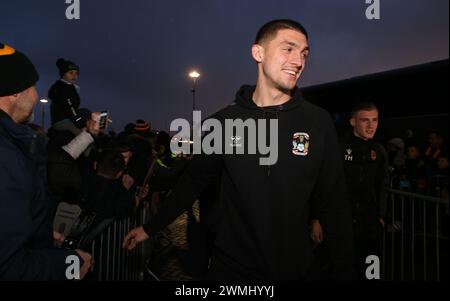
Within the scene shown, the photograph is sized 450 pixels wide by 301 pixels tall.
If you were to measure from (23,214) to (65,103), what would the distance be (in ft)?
11.8

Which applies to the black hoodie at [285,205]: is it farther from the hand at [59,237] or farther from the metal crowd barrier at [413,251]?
the metal crowd barrier at [413,251]

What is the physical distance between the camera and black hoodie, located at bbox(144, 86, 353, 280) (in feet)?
6.06

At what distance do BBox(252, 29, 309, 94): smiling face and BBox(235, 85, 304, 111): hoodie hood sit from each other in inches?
3.2

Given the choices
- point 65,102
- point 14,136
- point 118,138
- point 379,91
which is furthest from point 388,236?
point 14,136

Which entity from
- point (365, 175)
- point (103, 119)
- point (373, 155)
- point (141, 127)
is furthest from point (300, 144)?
point (141, 127)

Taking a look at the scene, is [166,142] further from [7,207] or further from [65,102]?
[7,207]

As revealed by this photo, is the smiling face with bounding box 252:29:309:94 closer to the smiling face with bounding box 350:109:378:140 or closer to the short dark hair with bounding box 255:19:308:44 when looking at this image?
the short dark hair with bounding box 255:19:308:44

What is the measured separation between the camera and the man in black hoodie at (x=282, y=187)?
185 centimetres

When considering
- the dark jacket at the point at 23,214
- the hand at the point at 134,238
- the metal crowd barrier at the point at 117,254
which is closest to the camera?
the dark jacket at the point at 23,214

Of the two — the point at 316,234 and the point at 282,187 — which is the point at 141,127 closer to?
the point at 316,234

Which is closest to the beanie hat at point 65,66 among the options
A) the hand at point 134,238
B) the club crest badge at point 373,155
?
the hand at point 134,238

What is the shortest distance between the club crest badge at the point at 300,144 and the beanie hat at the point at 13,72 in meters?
1.68

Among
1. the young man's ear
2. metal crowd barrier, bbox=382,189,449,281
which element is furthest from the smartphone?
metal crowd barrier, bbox=382,189,449,281

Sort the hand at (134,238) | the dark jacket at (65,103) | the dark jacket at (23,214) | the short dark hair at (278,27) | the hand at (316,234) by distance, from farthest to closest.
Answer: the dark jacket at (65,103)
the hand at (316,234)
the hand at (134,238)
the short dark hair at (278,27)
the dark jacket at (23,214)
